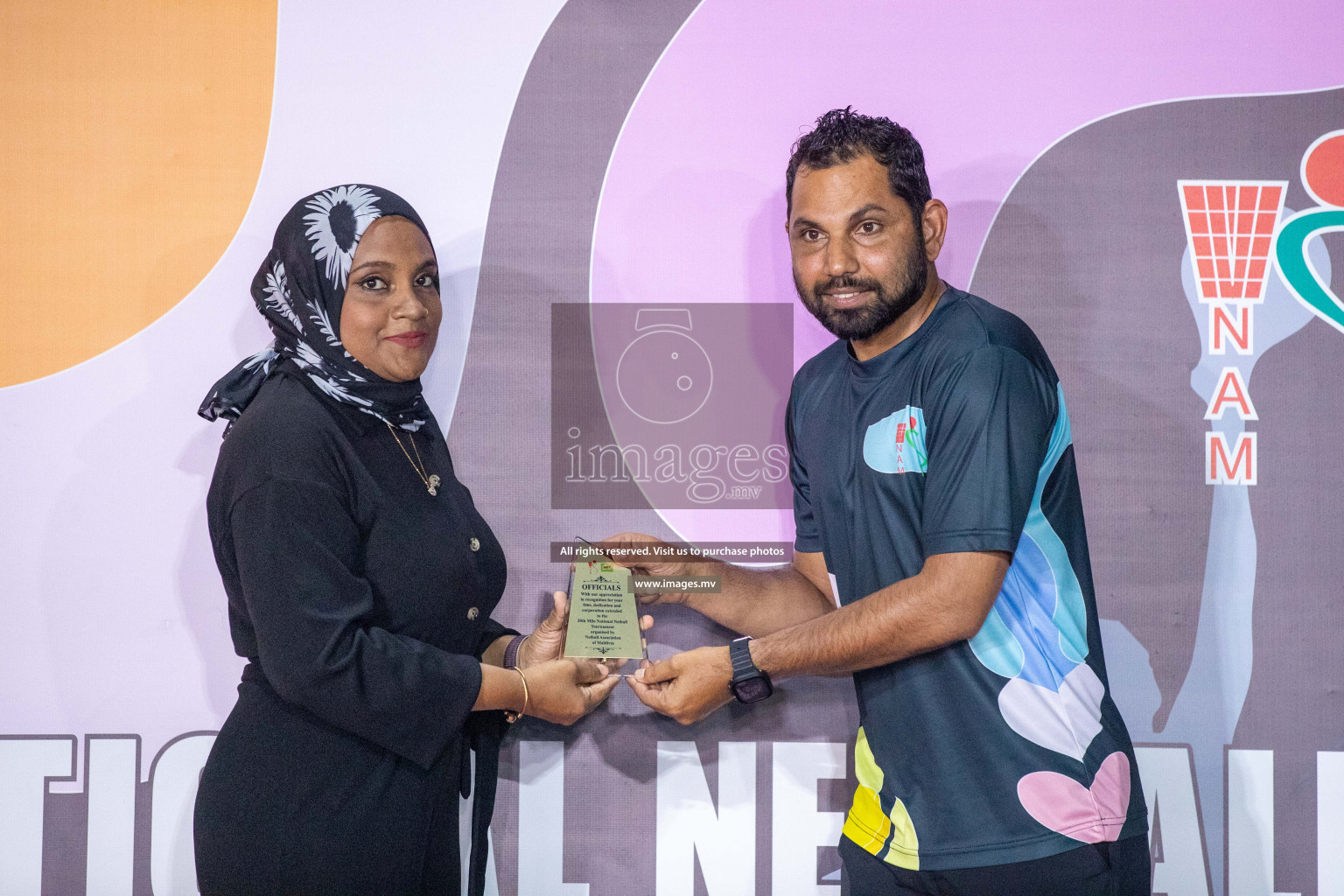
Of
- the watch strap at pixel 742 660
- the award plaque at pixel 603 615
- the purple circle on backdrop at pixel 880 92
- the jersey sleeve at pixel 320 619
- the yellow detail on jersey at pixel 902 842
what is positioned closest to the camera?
the jersey sleeve at pixel 320 619

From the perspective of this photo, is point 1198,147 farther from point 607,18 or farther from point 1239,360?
point 607,18

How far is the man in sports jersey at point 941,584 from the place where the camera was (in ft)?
5.48

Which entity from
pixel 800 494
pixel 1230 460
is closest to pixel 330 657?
pixel 800 494

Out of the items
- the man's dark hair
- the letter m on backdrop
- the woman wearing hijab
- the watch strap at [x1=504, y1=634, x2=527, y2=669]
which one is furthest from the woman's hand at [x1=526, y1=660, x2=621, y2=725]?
the letter m on backdrop

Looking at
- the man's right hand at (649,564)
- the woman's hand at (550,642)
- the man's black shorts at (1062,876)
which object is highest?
the man's right hand at (649,564)

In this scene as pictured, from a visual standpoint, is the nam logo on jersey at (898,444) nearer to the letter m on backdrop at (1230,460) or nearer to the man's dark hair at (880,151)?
the man's dark hair at (880,151)

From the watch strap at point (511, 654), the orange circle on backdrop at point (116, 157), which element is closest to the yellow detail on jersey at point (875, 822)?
the watch strap at point (511, 654)

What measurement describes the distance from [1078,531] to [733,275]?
3.24 feet

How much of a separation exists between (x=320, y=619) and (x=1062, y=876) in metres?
1.38

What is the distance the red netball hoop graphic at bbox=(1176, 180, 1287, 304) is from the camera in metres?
2.28

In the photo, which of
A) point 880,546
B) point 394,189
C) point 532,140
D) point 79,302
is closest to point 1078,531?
point 880,546

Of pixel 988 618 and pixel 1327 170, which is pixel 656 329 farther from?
pixel 1327 170

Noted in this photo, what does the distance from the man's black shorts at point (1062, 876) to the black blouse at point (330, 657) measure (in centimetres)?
94

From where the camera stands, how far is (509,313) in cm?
229
